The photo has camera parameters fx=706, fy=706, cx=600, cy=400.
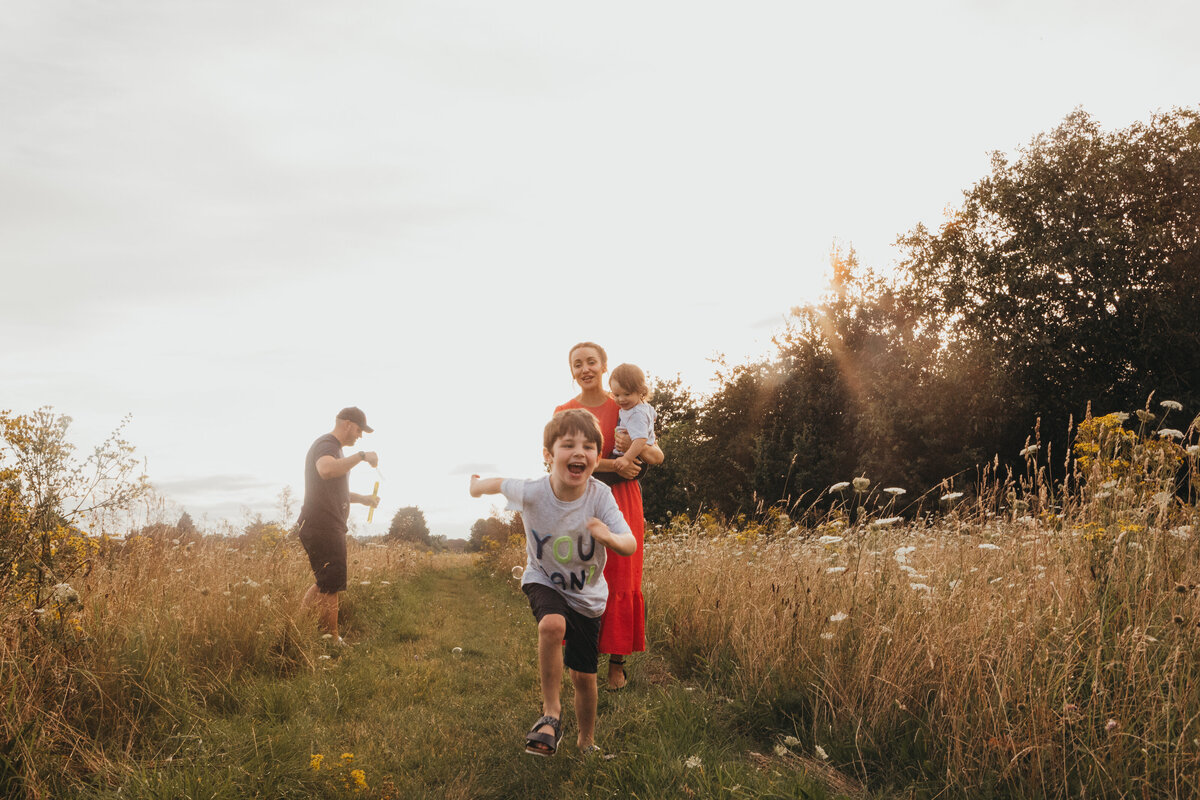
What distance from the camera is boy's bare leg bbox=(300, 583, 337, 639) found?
6.03 meters

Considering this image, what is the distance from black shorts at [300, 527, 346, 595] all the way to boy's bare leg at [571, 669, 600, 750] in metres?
3.35

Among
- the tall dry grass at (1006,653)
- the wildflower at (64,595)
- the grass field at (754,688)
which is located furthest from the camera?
the wildflower at (64,595)

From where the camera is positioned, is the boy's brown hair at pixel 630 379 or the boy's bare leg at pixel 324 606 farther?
the boy's bare leg at pixel 324 606

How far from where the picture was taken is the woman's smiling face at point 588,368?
4691 millimetres

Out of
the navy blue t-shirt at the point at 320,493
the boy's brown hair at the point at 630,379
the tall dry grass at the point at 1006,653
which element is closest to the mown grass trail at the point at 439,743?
the tall dry grass at the point at 1006,653

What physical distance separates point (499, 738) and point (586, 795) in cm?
115

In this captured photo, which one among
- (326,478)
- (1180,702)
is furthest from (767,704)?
(326,478)

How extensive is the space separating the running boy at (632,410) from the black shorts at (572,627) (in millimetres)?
1165

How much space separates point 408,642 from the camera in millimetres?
6945

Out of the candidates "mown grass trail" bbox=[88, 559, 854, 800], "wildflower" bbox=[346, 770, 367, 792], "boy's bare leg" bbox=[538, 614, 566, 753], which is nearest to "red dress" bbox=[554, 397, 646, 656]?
"mown grass trail" bbox=[88, 559, 854, 800]

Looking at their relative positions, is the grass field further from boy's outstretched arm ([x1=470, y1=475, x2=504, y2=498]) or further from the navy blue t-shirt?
boy's outstretched arm ([x1=470, y1=475, x2=504, y2=498])

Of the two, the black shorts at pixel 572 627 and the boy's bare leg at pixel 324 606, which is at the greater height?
the black shorts at pixel 572 627

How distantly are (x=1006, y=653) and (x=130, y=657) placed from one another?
4385mm

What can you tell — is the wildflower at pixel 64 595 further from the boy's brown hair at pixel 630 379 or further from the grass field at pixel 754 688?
the boy's brown hair at pixel 630 379
